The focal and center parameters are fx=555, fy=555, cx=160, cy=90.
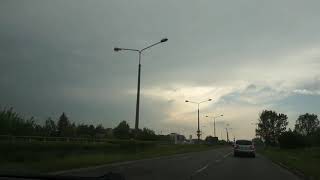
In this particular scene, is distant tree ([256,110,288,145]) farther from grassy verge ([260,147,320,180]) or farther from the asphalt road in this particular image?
the asphalt road

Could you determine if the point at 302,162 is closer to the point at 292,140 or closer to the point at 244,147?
the point at 244,147

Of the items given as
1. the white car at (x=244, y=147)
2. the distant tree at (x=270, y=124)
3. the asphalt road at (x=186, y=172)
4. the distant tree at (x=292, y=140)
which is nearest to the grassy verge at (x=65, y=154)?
the asphalt road at (x=186, y=172)

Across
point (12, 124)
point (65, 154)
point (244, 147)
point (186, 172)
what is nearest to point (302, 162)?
point (244, 147)

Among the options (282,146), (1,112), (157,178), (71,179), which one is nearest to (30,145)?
(157,178)

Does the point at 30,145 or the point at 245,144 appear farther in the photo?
the point at 245,144

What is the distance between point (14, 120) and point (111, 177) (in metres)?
91.4

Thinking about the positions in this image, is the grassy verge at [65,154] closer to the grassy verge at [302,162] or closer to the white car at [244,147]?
the white car at [244,147]

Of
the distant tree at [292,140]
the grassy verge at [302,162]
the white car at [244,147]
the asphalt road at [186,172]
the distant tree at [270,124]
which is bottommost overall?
the asphalt road at [186,172]

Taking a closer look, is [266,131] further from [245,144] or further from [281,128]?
[245,144]

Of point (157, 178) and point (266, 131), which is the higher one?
point (266, 131)

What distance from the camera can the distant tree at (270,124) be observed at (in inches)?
7416

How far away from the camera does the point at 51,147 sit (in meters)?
47.7

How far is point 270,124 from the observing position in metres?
189

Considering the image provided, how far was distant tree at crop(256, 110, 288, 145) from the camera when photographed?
7416 inches
